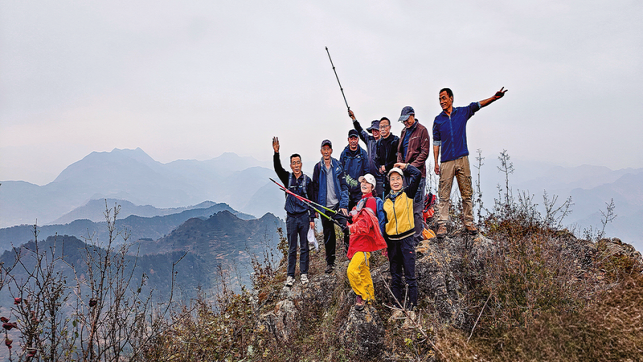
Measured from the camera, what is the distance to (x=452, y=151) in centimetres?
562

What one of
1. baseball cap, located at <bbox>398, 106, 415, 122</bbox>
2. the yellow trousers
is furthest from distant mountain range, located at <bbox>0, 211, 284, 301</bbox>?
the yellow trousers

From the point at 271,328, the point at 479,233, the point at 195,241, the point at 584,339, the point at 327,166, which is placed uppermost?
the point at 327,166

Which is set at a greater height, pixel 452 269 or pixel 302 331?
pixel 452 269

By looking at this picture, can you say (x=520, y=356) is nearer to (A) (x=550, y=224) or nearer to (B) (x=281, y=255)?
(A) (x=550, y=224)

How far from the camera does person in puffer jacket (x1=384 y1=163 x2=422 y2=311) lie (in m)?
4.38

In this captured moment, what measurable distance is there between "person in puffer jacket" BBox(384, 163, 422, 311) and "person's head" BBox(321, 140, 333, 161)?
79.1 inches

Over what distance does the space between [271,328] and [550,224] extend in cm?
647

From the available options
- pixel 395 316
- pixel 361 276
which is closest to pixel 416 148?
pixel 361 276

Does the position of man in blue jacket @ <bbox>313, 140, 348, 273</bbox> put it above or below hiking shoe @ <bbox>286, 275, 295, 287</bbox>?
above

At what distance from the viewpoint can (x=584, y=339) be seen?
3764mm

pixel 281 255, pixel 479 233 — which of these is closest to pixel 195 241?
pixel 281 255

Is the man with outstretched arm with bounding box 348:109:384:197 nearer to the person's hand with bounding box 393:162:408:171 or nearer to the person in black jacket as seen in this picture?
the person in black jacket

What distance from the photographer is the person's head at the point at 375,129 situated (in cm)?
747

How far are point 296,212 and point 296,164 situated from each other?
1118 mm
